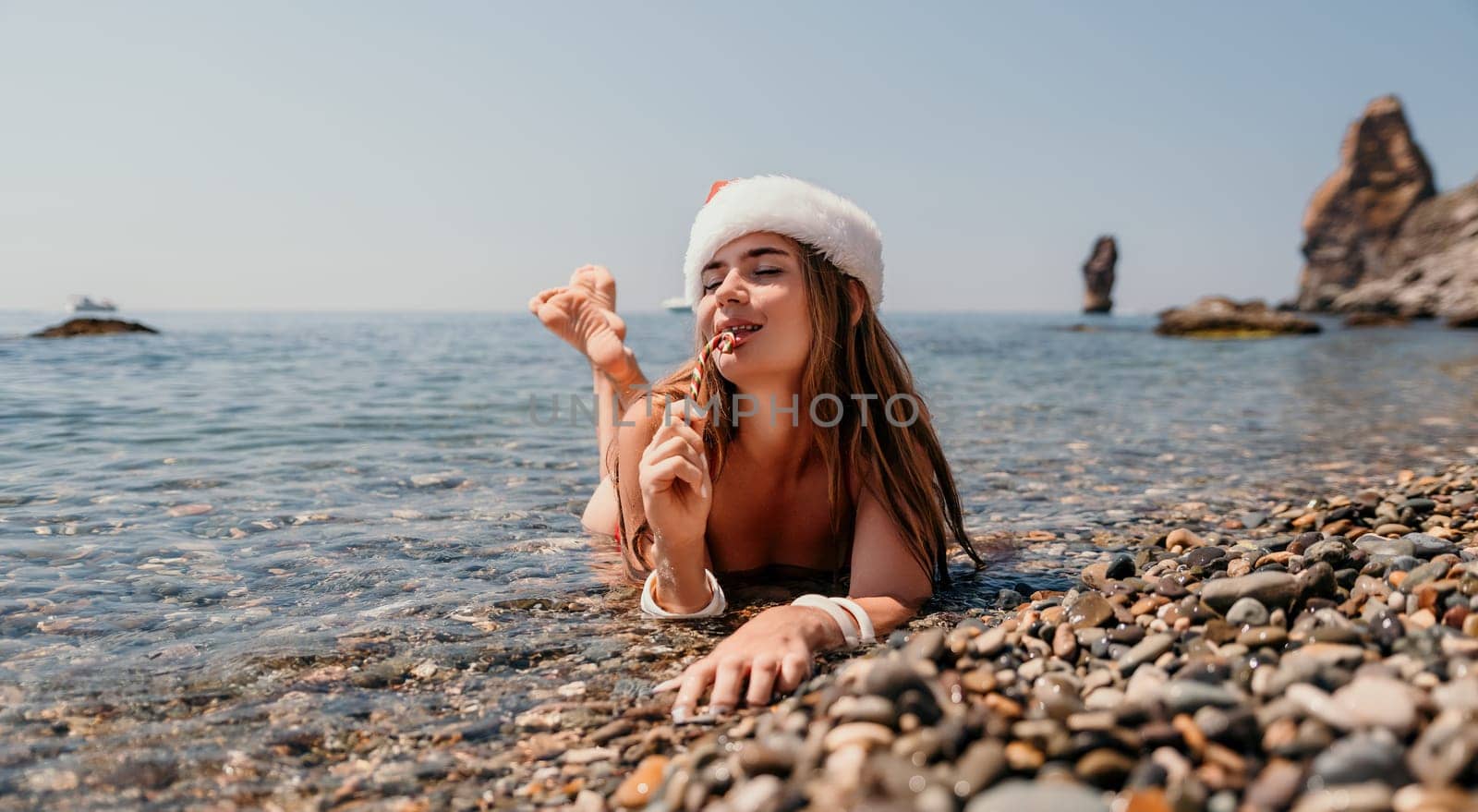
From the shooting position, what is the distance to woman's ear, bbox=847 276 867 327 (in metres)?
4.15

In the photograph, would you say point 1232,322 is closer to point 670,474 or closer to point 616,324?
point 616,324

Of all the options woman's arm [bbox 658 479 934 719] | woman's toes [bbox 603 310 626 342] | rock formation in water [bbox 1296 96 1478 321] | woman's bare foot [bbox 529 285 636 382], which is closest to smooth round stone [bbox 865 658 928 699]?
woman's arm [bbox 658 479 934 719]

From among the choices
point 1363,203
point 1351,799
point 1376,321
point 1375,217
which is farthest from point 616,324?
point 1363,203

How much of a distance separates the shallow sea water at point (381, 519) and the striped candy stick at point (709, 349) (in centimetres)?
97

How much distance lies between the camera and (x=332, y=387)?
13352 millimetres

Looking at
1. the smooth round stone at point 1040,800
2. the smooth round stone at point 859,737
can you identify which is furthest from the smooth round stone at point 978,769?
the smooth round stone at point 859,737

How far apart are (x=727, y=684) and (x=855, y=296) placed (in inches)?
78.9

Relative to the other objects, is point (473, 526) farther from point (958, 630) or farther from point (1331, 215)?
point (1331, 215)

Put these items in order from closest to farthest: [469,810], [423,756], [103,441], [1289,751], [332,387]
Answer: [1289,751], [469,810], [423,756], [103,441], [332,387]

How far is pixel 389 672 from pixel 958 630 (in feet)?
6.15

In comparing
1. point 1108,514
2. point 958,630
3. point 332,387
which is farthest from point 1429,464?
point 332,387

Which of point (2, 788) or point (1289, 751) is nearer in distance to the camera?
point (1289, 751)

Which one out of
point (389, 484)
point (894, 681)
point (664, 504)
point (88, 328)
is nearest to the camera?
point (894, 681)

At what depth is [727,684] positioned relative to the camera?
107 inches
